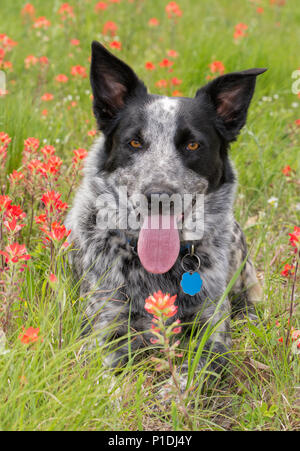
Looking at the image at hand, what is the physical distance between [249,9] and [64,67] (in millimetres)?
5185

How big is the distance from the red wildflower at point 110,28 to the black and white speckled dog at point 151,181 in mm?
3219

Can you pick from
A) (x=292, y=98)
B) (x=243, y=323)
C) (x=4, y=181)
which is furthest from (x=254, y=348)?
(x=292, y=98)

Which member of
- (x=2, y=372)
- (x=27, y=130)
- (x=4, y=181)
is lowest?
(x=2, y=372)

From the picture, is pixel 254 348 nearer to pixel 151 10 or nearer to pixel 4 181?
pixel 4 181

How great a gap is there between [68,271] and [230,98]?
1492 millimetres

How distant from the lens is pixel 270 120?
5.36 meters

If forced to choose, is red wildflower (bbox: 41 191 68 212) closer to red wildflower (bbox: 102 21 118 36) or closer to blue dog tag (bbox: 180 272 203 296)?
blue dog tag (bbox: 180 272 203 296)

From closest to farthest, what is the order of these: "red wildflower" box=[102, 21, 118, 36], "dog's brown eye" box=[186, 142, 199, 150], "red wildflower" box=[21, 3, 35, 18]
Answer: "dog's brown eye" box=[186, 142, 199, 150], "red wildflower" box=[102, 21, 118, 36], "red wildflower" box=[21, 3, 35, 18]

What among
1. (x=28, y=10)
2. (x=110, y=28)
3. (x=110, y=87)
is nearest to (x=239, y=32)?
(x=110, y=28)

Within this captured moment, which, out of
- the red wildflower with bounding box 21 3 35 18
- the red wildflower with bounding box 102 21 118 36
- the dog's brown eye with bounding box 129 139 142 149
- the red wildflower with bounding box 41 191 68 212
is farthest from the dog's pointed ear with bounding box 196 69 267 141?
the red wildflower with bounding box 21 3 35 18

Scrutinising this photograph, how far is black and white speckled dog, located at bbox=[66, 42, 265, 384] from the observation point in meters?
3.09

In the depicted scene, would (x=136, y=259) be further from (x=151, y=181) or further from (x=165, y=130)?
(x=165, y=130)

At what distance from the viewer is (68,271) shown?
11.0ft

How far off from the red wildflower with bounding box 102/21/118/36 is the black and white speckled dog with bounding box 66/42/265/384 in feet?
10.6
